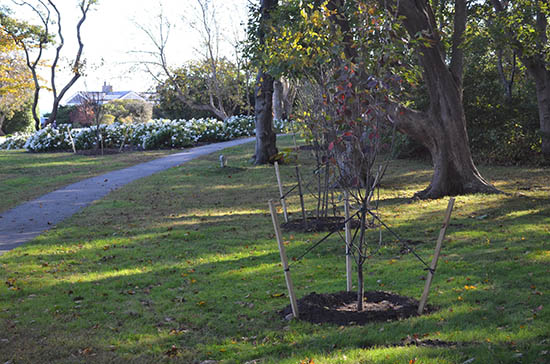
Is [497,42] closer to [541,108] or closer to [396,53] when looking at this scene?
[541,108]

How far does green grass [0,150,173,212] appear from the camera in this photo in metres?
14.2

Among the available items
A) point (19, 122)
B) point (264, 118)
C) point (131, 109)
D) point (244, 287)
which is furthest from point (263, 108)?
point (19, 122)

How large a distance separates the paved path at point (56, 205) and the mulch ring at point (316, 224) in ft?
13.7

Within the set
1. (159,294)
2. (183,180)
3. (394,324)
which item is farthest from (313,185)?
(394,324)

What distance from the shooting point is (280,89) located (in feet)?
118

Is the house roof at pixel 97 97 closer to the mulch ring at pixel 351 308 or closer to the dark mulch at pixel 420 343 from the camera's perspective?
Answer: the mulch ring at pixel 351 308

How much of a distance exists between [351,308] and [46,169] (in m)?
15.8

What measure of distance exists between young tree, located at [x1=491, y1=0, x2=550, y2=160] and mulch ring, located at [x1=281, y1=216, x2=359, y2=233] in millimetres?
5902

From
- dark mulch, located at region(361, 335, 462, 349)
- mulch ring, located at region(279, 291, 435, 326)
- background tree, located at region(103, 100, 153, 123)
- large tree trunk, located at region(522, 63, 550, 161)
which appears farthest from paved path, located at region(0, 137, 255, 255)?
background tree, located at region(103, 100, 153, 123)

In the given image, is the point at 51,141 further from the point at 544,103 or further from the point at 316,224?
the point at 544,103

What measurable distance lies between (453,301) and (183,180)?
37.6 feet

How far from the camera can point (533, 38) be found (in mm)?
12773

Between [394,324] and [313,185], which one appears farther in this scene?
[313,185]

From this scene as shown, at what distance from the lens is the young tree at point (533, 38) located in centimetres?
1239
